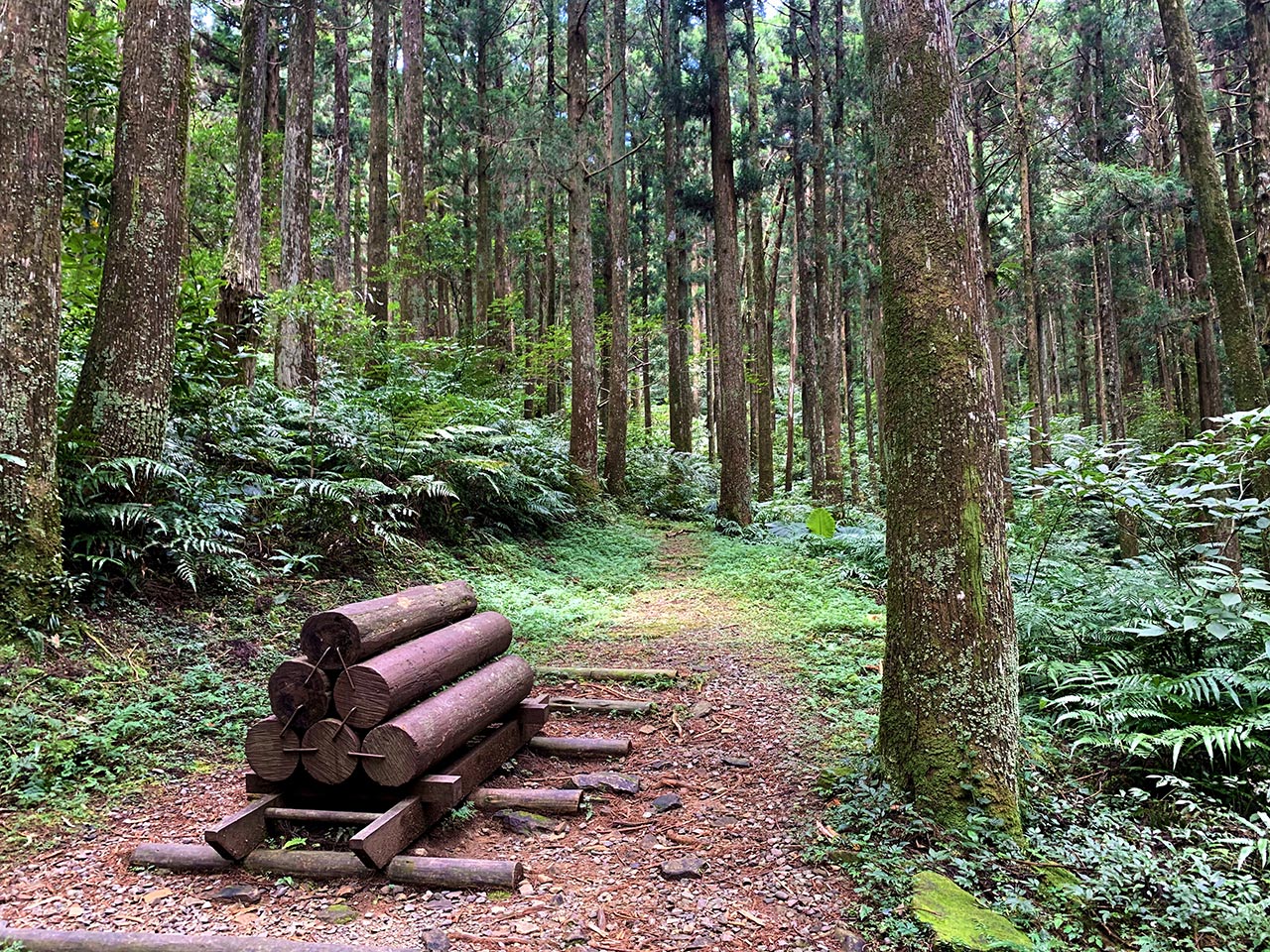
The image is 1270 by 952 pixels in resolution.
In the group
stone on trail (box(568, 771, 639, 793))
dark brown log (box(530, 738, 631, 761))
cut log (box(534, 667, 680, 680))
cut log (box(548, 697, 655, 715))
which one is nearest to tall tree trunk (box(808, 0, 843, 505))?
cut log (box(534, 667, 680, 680))

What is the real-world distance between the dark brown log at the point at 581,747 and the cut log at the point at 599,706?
0.54 m

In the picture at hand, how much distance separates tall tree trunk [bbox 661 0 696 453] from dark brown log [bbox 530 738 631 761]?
15.9m

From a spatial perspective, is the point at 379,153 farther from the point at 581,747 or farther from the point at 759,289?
the point at 581,747

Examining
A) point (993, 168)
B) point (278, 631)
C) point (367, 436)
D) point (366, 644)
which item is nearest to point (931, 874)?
point (366, 644)

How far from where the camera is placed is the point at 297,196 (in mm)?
12359

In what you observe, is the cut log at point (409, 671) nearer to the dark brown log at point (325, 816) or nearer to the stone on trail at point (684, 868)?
the dark brown log at point (325, 816)

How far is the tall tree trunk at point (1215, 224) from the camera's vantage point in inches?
332

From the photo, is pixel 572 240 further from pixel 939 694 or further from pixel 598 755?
pixel 939 694

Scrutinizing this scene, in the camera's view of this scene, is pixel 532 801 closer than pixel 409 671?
No

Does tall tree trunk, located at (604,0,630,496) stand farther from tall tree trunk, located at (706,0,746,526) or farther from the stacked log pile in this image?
the stacked log pile

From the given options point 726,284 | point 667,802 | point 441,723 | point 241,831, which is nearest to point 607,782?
point 667,802

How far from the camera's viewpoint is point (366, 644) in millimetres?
3977

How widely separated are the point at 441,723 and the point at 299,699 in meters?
0.75

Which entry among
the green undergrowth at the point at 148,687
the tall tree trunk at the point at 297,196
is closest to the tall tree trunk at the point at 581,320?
the tall tree trunk at the point at 297,196
